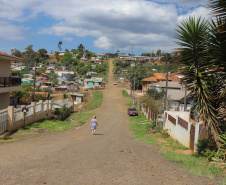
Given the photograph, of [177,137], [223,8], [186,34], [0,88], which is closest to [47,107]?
[0,88]

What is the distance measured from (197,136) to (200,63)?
4.38 meters

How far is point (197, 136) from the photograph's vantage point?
1162 cm

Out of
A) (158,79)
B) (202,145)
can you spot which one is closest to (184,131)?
(202,145)

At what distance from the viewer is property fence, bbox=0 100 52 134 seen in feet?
49.0

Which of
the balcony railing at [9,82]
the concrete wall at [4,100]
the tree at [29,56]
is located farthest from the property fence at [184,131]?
the tree at [29,56]

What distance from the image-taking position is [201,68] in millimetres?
8797

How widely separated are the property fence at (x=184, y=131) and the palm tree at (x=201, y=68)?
3.10m

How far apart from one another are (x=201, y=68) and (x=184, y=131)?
7.02 metres

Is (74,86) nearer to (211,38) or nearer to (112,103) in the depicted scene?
(112,103)

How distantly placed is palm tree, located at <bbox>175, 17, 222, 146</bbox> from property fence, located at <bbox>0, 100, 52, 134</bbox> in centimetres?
1158

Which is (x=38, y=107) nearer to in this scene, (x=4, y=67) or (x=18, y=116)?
(x=4, y=67)

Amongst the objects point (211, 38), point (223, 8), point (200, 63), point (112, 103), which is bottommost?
point (112, 103)

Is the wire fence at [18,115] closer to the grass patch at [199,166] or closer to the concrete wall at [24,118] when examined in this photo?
the concrete wall at [24,118]

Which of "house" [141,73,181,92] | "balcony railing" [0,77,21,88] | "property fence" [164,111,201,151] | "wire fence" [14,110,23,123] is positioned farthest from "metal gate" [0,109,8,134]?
"house" [141,73,181,92]
